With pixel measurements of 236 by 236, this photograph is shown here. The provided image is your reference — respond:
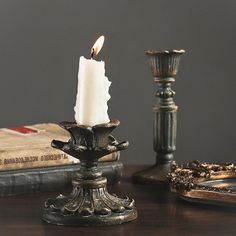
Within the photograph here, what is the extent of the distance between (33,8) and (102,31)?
7.2 inches

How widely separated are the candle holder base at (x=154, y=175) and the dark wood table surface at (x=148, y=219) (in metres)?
0.05

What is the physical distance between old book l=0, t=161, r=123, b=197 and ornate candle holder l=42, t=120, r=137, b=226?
0.14 meters

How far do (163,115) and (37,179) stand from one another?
22 cm

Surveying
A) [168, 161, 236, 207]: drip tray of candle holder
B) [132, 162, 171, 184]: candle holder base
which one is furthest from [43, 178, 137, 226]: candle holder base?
[132, 162, 171, 184]: candle holder base

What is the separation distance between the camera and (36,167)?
3.66 ft

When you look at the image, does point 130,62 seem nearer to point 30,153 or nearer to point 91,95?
point 30,153

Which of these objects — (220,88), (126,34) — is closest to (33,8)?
(126,34)

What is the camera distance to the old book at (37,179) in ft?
3.56

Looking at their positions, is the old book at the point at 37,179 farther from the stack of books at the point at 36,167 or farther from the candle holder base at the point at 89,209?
the candle holder base at the point at 89,209

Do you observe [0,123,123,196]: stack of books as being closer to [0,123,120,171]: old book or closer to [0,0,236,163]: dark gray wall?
[0,123,120,171]: old book

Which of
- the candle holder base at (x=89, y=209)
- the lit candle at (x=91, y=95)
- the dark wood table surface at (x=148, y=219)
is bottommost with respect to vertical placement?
the dark wood table surface at (x=148, y=219)

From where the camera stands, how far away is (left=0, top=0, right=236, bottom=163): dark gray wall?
1.94 metres

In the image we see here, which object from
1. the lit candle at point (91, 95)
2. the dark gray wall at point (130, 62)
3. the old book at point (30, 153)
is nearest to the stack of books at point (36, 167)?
the old book at point (30, 153)

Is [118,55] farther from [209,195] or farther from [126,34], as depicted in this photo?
[209,195]
